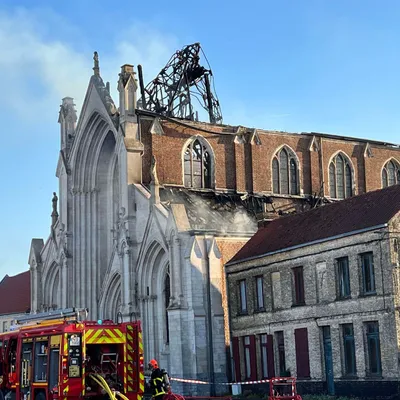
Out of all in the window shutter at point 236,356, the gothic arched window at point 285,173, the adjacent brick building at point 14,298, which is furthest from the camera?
the adjacent brick building at point 14,298

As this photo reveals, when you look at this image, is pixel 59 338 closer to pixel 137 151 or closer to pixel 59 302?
pixel 137 151

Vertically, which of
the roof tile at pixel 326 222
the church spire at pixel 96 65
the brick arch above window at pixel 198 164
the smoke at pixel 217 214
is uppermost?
the church spire at pixel 96 65

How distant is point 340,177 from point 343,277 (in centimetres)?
2149

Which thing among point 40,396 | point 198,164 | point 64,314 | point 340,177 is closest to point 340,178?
point 340,177

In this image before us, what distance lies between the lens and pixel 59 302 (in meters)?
51.9

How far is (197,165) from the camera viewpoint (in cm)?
4659

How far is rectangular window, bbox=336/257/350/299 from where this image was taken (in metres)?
29.9

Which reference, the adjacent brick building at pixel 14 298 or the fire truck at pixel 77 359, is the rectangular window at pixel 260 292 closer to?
the fire truck at pixel 77 359

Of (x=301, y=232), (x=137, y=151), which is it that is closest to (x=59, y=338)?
(x=301, y=232)

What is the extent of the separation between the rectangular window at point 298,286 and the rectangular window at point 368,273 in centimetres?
372

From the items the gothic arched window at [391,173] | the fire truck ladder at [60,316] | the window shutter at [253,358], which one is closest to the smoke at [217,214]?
the window shutter at [253,358]

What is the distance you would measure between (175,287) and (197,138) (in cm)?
1164

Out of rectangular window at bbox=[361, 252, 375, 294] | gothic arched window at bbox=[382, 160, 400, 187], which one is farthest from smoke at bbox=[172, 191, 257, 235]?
gothic arched window at bbox=[382, 160, 400, 187]

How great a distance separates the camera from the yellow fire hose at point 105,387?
20.0 metres
